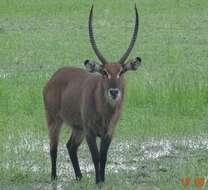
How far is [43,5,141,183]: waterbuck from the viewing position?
8812mm

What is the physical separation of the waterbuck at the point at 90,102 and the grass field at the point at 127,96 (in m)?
0.32

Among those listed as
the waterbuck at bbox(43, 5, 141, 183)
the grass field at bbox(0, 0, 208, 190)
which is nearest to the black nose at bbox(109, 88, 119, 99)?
the waterbuck at bbox(43, 5, 141, 183)

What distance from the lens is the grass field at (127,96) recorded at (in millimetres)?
9594

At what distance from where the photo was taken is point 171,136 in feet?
37.9

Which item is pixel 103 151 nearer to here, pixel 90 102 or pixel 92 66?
pixel 90 102

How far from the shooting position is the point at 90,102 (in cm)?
912

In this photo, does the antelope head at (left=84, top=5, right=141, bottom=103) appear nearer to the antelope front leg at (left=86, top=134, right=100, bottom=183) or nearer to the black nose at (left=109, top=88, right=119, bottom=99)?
the black nose at (left=109, top=88, right=119, bottom=99)

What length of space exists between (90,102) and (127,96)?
171 inches

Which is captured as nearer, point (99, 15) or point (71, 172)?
point (71, 172)

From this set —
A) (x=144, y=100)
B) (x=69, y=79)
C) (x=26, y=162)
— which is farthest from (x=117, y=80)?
(x=144, y=100)

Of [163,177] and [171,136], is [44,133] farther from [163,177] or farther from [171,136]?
[163,177]

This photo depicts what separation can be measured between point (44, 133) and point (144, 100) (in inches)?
80.2

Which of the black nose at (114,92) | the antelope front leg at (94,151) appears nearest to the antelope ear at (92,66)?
the black nose at (114,92)

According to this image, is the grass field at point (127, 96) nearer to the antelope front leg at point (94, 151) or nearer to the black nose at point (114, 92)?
the antelope front leg at point (94, 151)
